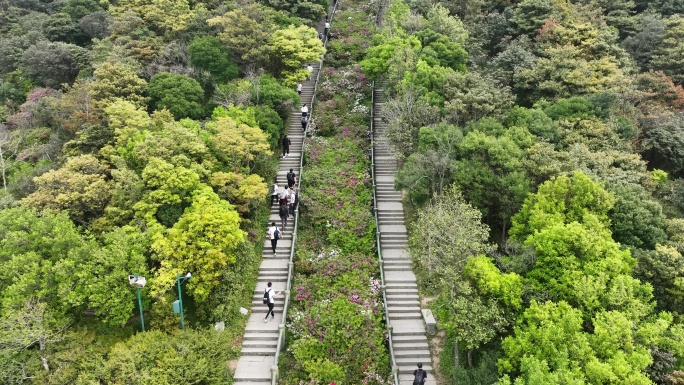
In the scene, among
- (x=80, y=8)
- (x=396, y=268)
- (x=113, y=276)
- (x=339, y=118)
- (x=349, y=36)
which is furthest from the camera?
(x=80, y=8)

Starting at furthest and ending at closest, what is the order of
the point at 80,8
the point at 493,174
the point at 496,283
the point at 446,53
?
the point at 80,8, the point at 446,53, the point at 493,174, the point at 496,283

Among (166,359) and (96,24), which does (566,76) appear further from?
(96,24)

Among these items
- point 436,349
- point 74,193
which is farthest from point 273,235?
point 436,349

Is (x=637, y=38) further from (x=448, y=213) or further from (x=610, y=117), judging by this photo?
(x=448, y=213)

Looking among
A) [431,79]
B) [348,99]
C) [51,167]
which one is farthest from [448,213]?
[51,167]

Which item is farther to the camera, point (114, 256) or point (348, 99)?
point (348, 99)

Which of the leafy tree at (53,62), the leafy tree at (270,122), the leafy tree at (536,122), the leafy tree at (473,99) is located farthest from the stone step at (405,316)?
the leafy tree at (53,62)
